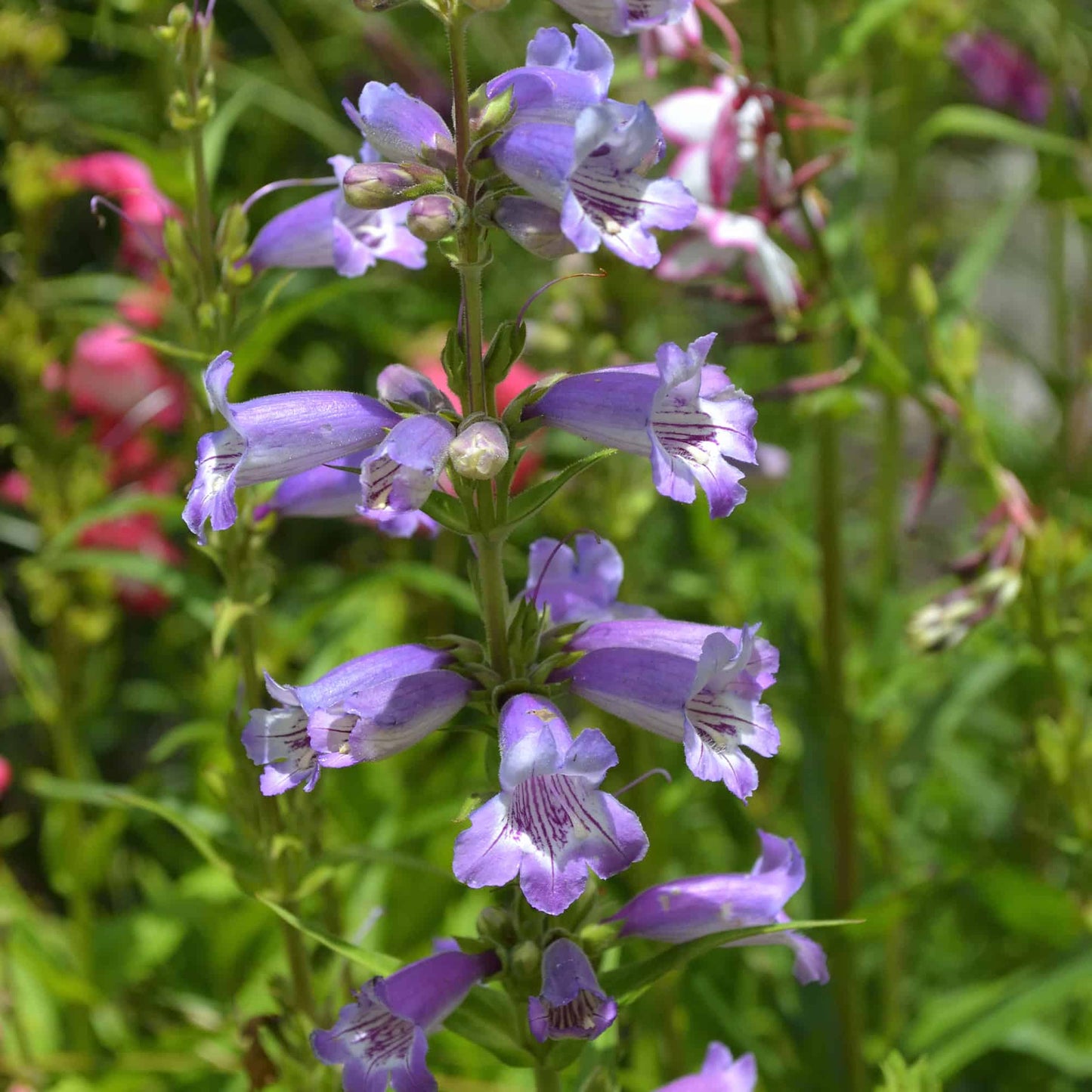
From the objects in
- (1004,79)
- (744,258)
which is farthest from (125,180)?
(1004,79)

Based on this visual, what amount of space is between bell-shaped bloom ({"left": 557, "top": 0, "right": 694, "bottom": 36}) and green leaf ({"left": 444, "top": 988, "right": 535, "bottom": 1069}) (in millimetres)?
821

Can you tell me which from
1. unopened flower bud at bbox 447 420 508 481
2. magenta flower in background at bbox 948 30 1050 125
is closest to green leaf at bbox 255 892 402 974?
unopened flower bud at bbox 447 420 508 481

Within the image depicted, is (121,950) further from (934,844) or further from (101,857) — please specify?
(934,844)

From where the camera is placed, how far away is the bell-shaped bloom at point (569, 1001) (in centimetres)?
100

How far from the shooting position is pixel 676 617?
2840mm

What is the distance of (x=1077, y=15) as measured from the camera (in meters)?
2.45

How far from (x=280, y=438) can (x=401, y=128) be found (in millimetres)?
264

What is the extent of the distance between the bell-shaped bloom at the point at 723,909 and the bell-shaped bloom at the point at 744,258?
887 millimetres

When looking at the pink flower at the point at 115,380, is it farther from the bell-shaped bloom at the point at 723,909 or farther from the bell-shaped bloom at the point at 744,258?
the bell-shaped bloom at the point at 723,909

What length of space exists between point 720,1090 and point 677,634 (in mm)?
484

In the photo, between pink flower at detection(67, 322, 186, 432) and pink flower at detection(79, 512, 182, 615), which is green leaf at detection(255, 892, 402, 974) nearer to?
pink flower at detection(67, 322, 186, 432)

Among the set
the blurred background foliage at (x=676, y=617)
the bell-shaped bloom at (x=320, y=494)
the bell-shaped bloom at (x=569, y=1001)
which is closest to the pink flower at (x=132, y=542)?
the blurred background foliage at (x=676, y=617)

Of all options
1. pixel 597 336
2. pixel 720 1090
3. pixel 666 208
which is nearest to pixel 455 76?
pixel 666 208

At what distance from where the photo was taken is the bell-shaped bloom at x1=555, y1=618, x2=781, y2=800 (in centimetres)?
97
